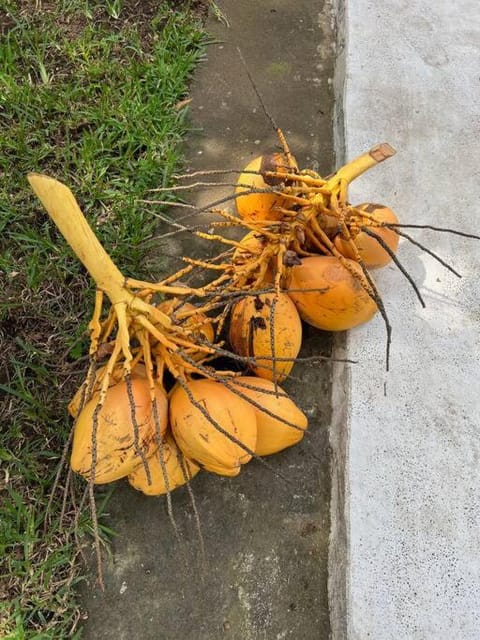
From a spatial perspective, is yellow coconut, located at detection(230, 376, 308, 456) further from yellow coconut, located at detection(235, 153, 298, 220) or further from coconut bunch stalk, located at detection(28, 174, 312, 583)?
yellow coconut, located at detection(235, 153, 298, 220)

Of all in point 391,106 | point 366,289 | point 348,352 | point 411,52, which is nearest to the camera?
point 366,289

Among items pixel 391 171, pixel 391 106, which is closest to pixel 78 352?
pixel 391 171

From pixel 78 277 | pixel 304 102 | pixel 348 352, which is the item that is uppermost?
pixel 304 102

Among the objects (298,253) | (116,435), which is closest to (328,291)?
(298,253)

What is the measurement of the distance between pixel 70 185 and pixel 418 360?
5.02ft

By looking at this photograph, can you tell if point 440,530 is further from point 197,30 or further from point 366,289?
point 197,30

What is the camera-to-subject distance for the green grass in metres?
1.81

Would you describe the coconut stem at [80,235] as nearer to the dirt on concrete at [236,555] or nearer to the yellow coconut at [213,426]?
the yellow coconut at [213,426]

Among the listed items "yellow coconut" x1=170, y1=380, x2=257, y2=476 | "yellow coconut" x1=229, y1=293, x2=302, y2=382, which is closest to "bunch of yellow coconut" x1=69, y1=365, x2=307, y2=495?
"yellow coconut" x1=170, y1=380, x2=257, y2=476

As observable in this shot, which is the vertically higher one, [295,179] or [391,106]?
[295,179]

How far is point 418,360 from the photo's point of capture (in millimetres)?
2080

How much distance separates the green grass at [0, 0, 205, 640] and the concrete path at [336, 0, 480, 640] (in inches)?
32.3

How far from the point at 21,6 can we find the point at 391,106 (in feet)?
6.18

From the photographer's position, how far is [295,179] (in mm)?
1724
